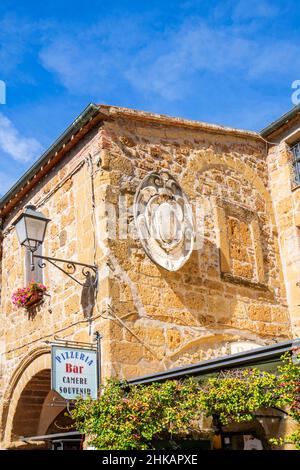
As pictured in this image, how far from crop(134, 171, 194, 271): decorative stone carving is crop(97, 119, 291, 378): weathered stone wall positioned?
0.42 feet

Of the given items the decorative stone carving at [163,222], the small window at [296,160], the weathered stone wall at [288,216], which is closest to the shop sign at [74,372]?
the decorative stone carving at [163,222]

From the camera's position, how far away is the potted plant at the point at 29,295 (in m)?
9.55

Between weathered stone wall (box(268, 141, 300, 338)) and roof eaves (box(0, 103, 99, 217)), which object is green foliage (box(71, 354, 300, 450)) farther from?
roof eaves (box(0, 103, 99, 217))

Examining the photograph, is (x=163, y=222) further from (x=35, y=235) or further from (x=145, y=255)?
(x=35, y=235)

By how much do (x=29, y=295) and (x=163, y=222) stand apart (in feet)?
8.35

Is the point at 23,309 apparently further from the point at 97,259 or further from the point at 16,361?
the point at 97,259

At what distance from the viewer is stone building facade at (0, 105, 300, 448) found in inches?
325

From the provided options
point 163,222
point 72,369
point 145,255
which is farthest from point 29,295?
point 163,222

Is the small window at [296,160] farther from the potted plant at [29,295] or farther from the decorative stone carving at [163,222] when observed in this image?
the potted plant at [29,295]

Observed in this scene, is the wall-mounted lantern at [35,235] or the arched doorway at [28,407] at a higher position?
the wall-mounted lantern at [35,235]

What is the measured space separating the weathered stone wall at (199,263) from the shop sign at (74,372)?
1.02 feet

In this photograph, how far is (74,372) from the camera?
755 cm

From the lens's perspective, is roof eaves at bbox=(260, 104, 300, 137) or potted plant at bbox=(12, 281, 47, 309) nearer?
potted plant at bbox=(12, 281, 47, 309)

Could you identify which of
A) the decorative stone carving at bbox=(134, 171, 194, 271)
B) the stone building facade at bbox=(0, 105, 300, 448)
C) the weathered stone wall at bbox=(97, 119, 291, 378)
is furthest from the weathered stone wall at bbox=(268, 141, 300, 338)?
the decorative stone carving at bbox=(134, 171, 194, 271)
